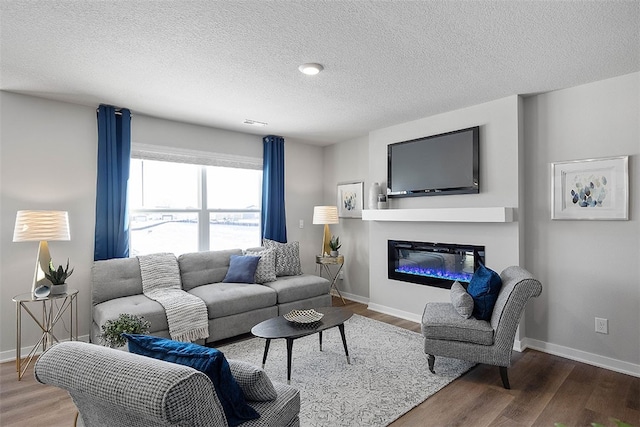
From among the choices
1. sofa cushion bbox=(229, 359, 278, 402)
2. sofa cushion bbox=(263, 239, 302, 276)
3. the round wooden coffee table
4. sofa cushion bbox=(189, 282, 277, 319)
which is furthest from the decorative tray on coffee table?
sofa cushion bbox=(263, 239, 302, 276)

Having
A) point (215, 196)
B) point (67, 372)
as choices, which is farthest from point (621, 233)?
point (215, 196)

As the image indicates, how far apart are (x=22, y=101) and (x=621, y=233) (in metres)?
5.60

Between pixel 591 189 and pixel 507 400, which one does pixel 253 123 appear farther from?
pixel 507 400

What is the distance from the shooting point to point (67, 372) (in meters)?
1.16

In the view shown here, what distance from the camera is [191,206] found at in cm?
451

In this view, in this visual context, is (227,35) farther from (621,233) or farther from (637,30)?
(621,233)

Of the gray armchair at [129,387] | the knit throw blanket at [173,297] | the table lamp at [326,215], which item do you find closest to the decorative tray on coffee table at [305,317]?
the knit throw blanket at [173,297]

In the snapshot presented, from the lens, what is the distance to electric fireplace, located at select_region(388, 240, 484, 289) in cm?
377

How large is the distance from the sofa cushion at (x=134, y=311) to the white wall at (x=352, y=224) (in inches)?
116

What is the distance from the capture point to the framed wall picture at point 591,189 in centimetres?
287

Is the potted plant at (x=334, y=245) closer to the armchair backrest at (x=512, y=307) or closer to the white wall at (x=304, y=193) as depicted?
the white wall at (x=304, y=193)

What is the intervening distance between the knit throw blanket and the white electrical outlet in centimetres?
358

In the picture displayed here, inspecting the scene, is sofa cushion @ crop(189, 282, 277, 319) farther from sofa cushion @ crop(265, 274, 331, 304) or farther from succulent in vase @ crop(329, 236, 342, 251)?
succulent in vase @ crop(329, 236, 342, 251)

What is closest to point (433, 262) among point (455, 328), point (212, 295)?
point (455, 328)
